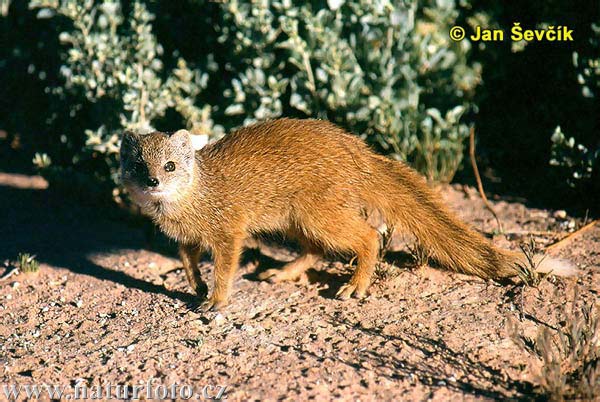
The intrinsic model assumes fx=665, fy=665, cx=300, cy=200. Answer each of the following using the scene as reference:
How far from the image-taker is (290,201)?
4578 millimetres

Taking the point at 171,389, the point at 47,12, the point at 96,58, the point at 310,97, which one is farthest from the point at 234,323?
the point at 47,12

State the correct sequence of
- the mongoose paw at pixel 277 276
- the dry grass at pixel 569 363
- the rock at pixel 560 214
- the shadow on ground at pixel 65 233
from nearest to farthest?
the dry grass at pixel 569 363 → the mongoose paw at pixel 277 276 → the shadow on ground at pixel 65 233 → the rock at pixel 560 214

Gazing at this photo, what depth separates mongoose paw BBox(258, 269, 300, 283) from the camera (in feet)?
15.8

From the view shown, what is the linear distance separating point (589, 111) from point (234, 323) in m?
3.50

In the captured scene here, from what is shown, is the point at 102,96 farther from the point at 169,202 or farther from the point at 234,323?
the point at 234,323

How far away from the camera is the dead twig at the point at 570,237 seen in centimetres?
489

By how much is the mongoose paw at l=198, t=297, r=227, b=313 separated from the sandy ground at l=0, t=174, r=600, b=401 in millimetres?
62

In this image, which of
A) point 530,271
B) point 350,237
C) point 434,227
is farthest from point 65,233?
point 530,271

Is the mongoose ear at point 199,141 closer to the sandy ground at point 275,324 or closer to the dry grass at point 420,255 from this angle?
the sandy ground at point 275,324

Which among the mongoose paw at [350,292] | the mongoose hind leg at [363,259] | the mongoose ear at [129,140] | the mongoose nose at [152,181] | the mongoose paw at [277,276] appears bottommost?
the mongoose paw at [277,276]

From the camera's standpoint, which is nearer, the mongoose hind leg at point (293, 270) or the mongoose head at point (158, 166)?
the mongoose head at point (158, 166)

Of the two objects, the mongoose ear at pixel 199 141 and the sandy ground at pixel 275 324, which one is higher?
the mongoose ear at pixel 199 141

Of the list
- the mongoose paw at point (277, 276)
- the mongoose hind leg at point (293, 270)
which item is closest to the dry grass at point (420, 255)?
the mongoose hind leg at point (293, 270)

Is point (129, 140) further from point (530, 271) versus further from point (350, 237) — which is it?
point (530, 271)
